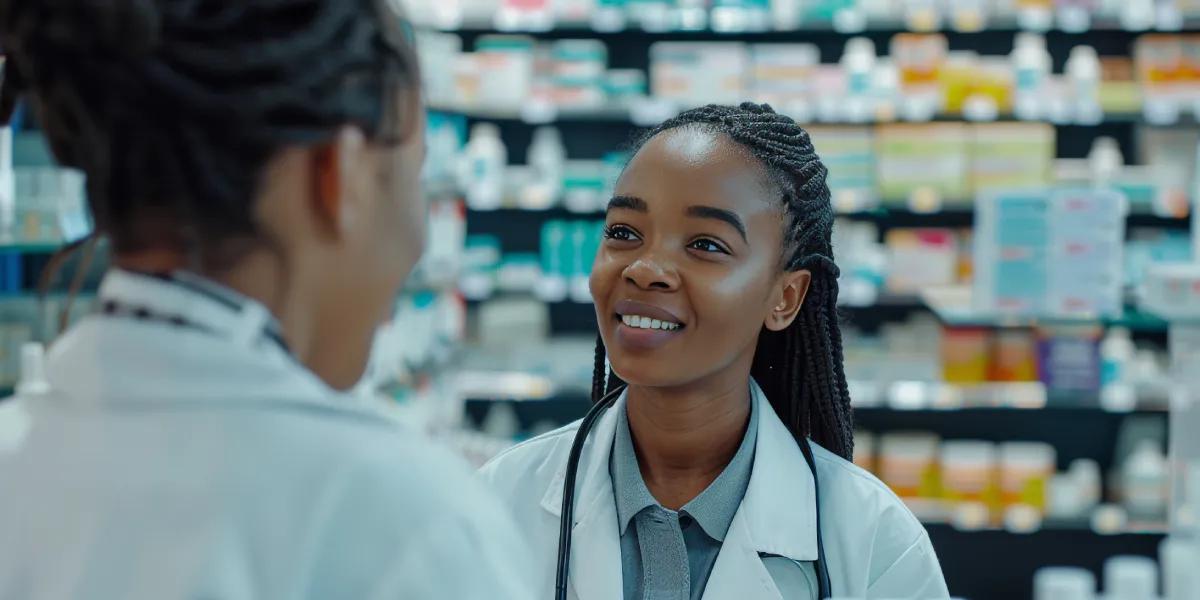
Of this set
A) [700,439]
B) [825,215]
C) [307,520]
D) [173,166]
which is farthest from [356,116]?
[825,215]

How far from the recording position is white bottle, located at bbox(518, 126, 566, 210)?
4824 mm

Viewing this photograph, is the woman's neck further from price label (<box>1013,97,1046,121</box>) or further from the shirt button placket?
price label (<box>1013,97,1046,121</box>)

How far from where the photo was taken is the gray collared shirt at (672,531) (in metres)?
1.32

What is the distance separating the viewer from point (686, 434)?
55.2 inches

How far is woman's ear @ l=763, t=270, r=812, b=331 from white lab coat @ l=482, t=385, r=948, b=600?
4.1 inches

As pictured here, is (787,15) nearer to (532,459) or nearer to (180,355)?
(532,459)

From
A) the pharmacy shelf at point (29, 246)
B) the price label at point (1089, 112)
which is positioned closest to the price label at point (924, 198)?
the price label at point (1089, 112)

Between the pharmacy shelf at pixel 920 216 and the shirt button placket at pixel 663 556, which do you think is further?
the pharmacy shelf at pixel 920 216

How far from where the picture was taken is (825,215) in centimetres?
152

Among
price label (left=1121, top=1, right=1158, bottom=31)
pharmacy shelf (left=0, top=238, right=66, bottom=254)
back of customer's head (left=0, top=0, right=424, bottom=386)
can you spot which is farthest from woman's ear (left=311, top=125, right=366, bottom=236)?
price label (left=1121, top=1, right=1158, bottom=31)

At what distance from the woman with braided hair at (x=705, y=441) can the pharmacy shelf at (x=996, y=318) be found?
204 centimetres

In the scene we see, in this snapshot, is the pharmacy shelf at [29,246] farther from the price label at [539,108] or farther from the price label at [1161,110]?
the price label at [1161,110]

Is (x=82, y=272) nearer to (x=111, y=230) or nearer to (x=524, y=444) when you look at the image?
(x=111, y=230)

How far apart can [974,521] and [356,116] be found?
4.14m
